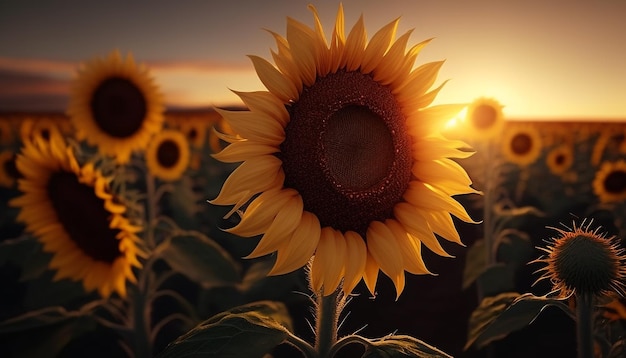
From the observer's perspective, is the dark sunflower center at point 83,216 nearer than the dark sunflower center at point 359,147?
No

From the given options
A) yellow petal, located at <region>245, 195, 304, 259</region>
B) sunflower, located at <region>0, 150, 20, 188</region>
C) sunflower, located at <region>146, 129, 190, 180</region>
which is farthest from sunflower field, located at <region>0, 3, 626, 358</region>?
sunflower, located at <region>0, 150, 20, 188</region>

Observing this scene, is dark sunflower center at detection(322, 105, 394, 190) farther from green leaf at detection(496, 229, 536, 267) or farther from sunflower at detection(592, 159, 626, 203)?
sunflower at detection(592, 159, 626, 203)

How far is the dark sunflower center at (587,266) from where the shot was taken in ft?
6.92

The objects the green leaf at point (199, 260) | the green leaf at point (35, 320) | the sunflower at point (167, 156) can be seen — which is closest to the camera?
the green leaf at point (35, 320)

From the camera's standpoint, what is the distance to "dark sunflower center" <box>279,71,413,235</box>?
199 cm

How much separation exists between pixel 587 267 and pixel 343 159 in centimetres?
110

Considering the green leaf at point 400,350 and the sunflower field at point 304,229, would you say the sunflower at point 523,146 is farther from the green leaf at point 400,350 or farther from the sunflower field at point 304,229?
the green leaf at point 400,350

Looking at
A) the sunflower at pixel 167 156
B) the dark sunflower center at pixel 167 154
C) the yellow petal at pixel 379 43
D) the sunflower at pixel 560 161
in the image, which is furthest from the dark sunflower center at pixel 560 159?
the yellow petal at pixel 379 43

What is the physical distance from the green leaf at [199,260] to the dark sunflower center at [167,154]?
4.60 meters

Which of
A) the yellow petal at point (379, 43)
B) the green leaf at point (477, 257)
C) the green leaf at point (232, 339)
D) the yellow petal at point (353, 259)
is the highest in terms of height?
the yellow petal at point (379, 43)

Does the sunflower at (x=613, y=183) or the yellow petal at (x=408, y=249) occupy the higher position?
the yellow petal at (x=408, y=249)

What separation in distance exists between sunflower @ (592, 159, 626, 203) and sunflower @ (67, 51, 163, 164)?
24.3 feet

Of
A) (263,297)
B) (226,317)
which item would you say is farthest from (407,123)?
(263,297)

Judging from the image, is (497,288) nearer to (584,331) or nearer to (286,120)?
(584,331)
